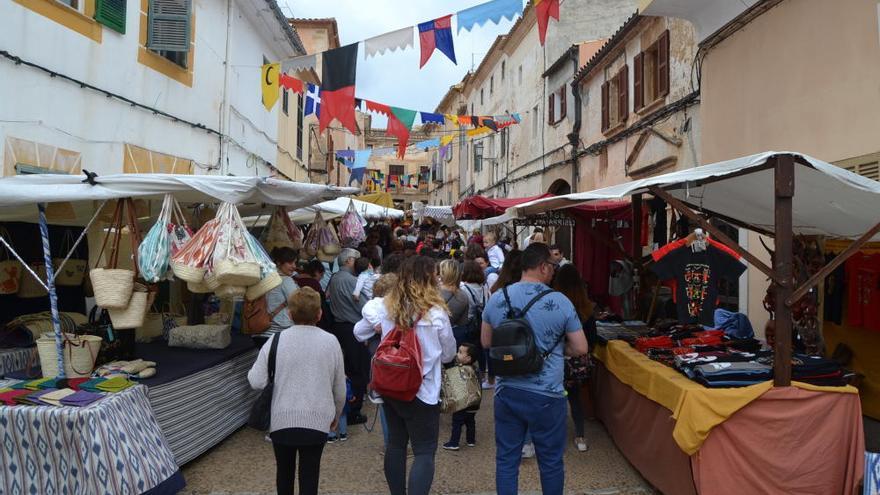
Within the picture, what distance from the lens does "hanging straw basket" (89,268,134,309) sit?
441cm

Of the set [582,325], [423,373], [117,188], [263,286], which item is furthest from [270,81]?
[423,373]

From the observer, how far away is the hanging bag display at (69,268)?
608cm

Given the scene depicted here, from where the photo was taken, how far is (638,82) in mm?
12398

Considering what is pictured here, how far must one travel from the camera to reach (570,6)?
1927cm

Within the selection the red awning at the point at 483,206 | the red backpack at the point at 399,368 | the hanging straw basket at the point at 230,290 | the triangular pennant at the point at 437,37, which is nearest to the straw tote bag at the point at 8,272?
the hanging straw basket at the point at 230,290

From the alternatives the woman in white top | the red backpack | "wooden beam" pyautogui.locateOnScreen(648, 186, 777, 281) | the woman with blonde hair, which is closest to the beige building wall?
"wooden beam" pyautogui.locateOnScreen(648, 186, 777, 281)

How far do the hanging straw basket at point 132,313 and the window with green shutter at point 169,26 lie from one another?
5.91m

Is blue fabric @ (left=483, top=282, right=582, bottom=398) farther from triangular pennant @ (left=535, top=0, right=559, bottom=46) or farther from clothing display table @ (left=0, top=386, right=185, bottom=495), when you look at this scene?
triangular pennant @ (left=535, top=0, right=559, bottom=46)

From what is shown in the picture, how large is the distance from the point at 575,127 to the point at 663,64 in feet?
18.5

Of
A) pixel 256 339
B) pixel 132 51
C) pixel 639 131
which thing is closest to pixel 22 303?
pixel 256 339

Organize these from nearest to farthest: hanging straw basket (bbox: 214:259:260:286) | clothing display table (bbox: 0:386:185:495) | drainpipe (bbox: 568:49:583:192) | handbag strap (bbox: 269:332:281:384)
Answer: handbag strap (bbox: 269:332:281:384) → clothing display table (bbox: 0:386:185:495) → hanging straw basket (bbox: 214:259:260:286) → drainpipe (bbox: 568:49:583:192)

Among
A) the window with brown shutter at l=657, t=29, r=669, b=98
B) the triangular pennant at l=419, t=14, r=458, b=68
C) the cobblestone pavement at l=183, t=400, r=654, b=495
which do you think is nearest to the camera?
the cobblestone pavement at l=183, t=400, r=654, b=495

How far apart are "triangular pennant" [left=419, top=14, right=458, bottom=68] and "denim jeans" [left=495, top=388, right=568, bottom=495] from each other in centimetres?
602

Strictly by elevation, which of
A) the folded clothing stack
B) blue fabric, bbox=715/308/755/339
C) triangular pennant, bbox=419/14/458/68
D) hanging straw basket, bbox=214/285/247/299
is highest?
triangular pennant, bbox=419/14/458/68
